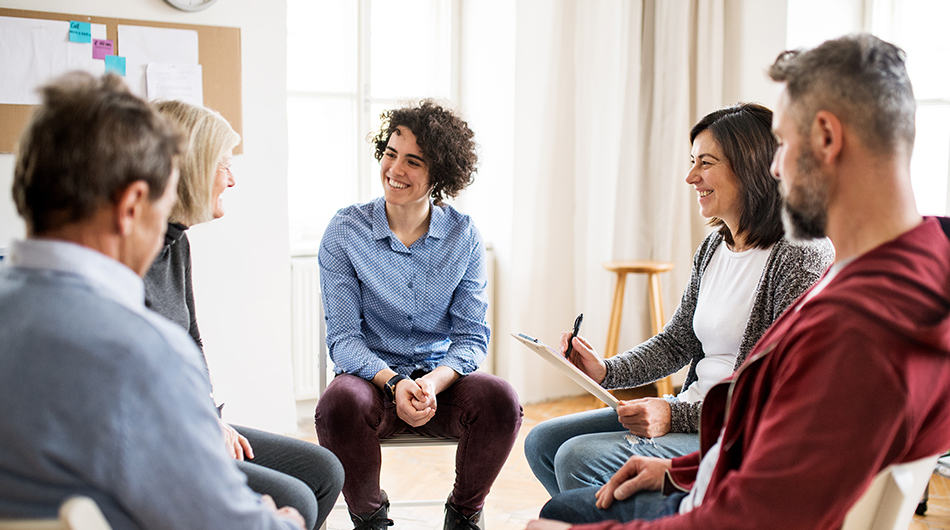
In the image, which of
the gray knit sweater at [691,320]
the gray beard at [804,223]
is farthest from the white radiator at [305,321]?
the gray beard at [804,223]

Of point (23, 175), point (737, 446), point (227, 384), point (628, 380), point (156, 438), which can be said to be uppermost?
point (23, 175)

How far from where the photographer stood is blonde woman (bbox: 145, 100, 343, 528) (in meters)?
1.66

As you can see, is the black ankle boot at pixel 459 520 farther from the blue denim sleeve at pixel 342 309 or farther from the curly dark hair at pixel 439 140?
the curly dark hair at pixel 439 140

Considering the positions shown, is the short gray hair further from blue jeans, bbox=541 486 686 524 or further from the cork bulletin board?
the cork bulletin board

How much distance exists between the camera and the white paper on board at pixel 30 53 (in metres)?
2.71

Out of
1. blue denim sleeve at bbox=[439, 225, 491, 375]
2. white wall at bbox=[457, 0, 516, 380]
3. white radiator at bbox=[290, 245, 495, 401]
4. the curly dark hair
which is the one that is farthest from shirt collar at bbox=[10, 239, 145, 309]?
white wall at bbox=[457, 0, 516, 380]

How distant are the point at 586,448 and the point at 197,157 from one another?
1132 millimetres

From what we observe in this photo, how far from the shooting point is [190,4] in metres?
2.92

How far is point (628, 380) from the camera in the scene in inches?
76.2

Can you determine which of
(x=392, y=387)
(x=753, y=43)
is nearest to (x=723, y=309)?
(x=392, y=387)

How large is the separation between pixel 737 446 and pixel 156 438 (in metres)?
0.77

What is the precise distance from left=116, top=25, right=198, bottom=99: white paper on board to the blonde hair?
133 centimetres

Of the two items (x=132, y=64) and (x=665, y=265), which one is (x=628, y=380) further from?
(x=132, y=64)

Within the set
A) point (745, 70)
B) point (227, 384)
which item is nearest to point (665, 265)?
point (745, 70)
